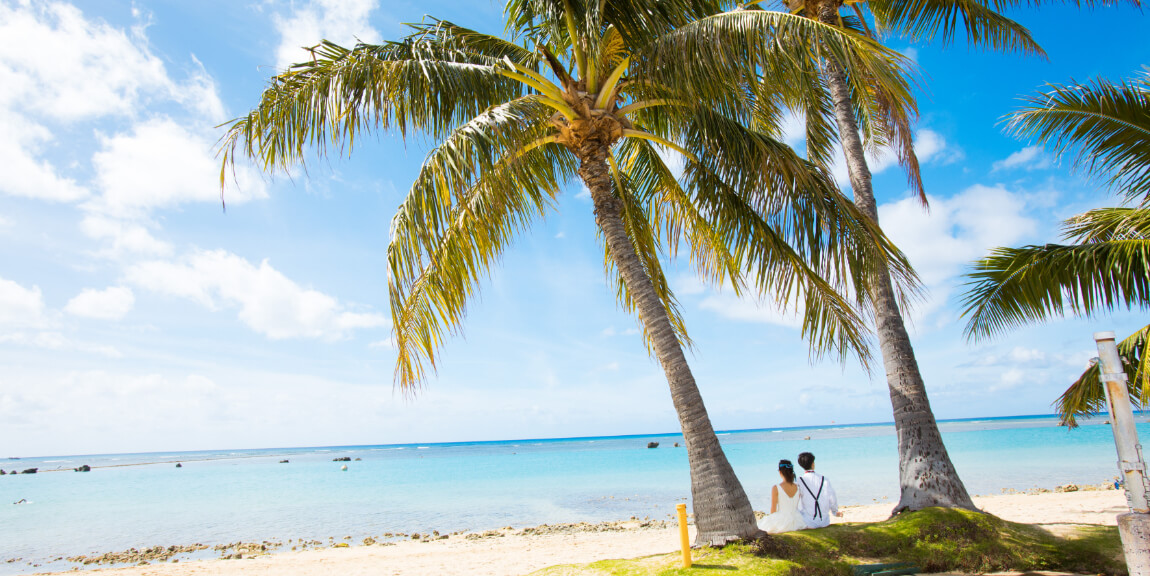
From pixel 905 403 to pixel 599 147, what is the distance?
4587 millimetres

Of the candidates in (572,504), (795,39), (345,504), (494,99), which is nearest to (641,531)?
(572,504)

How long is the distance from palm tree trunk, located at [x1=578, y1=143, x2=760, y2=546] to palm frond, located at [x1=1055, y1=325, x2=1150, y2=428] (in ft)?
16.3

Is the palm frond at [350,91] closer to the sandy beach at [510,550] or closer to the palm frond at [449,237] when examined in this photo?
the palm frond at [449,237]

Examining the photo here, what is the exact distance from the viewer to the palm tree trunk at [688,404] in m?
5.43

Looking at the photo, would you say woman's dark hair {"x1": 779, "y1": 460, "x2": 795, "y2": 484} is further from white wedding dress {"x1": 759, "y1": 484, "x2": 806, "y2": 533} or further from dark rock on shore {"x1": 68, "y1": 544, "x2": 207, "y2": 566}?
dark rock on shore {"x1": 68, "y1": 544, "x2": 207, "y2": 566}

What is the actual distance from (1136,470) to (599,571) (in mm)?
3889

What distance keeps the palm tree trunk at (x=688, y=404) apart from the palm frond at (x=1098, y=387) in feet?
16.3

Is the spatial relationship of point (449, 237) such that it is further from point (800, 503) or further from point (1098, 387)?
point (1098, 387)

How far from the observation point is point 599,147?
6441mm

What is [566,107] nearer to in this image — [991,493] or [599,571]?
[599,571]

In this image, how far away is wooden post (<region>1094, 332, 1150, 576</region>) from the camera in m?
3.82

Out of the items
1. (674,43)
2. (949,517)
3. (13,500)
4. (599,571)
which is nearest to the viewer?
(599,571)

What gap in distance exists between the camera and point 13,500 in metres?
25.7

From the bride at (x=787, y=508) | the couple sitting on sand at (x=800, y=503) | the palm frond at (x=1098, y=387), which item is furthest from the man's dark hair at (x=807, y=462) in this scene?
the palm frond at (x=1098, y=387)
